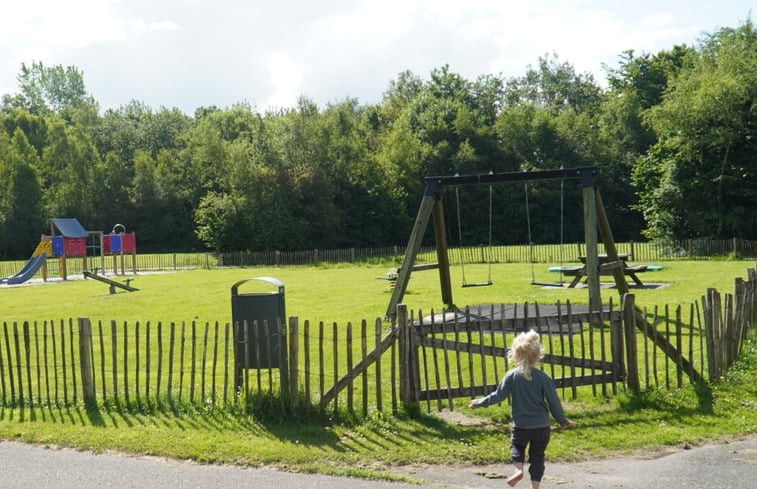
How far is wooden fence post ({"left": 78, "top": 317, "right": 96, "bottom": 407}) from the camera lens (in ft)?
31.8

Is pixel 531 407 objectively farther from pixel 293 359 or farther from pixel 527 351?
pixel 293 359

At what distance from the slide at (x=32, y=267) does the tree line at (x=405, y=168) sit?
70.3ft

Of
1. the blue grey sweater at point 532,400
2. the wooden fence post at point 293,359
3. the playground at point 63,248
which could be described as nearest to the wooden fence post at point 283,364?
the wooden fence post at point 293,359

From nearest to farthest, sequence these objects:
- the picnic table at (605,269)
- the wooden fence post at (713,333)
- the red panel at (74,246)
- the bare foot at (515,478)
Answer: the bare foot at (515,478) → the wooden fence post at (713,333) → the picnic table at (605,269) → the red panel at (74,246)

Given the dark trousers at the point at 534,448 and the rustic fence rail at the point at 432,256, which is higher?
the rustic fence rail at the point at 432,256

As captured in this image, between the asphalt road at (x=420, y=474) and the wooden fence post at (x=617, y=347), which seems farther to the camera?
the wooden fence post at (x=617, y=347)

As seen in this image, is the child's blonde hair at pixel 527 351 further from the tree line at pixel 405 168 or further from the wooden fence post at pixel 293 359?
the tree line at pixel 405 168

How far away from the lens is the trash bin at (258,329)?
912 centimetres

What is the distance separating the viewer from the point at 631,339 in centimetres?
935

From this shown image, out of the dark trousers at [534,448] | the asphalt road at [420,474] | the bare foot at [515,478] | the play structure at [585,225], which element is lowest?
the asphalt road at [420,474]

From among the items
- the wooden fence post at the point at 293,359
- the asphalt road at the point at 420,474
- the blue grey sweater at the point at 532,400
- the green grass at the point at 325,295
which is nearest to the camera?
the blue grey sweater at the point at 532,400

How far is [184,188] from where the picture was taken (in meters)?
73.8

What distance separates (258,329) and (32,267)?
99.4 feet

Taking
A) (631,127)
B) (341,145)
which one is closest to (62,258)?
(341,145)
